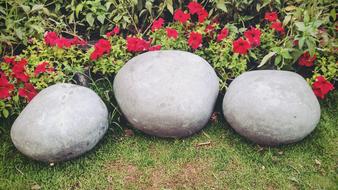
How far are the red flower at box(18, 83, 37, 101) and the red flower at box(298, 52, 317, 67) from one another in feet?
7.88

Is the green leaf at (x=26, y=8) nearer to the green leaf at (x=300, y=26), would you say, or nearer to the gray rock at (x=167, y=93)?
the gray rock at (x=167, y=93)

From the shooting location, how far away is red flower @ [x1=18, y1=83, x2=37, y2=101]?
3.52 meters

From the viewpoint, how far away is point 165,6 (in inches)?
167

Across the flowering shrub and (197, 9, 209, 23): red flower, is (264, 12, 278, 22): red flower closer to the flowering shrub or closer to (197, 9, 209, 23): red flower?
the flowering shrub

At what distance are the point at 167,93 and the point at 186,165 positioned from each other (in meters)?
0.60

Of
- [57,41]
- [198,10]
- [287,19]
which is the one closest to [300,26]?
[287,19]

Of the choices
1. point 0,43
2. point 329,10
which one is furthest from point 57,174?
point 329,10

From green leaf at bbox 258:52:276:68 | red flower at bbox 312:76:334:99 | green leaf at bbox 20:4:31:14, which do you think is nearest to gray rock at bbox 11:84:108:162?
green leaf at bbox 20:4:31:14

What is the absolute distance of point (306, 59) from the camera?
148 inches

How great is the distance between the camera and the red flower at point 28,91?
3521mm

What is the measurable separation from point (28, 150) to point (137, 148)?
0.86 meters

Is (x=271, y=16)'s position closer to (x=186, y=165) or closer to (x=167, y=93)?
(x=167, y=93)

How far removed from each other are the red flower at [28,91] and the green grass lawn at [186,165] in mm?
358

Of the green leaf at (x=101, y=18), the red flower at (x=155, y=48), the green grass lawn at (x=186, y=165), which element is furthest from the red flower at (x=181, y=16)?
the green grass lawn at (x=186, y=165)
